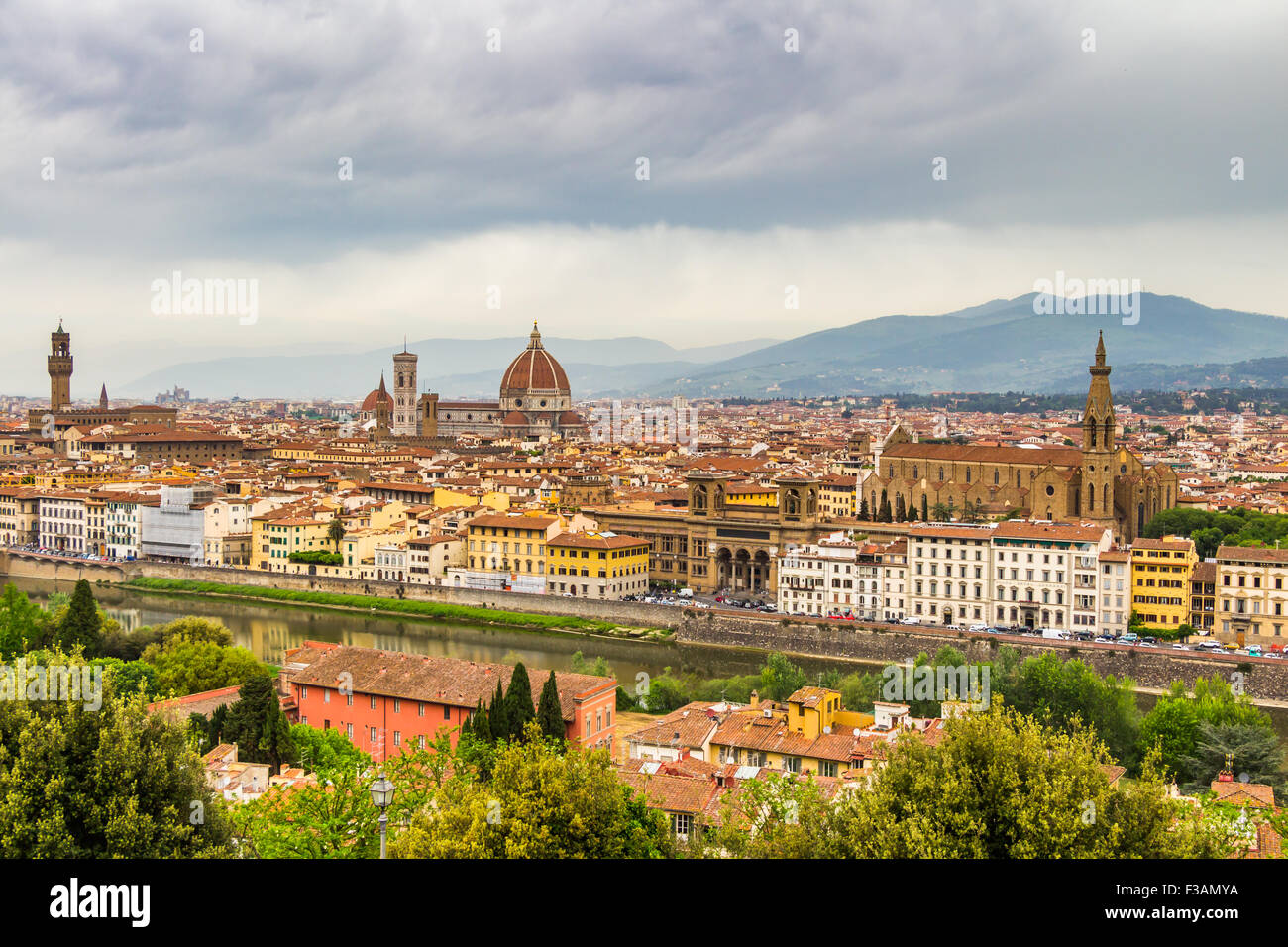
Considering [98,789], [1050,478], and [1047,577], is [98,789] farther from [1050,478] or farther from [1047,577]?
[1050,478]

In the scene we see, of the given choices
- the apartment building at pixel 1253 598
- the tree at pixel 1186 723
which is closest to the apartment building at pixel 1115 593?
the apartment building at pixel 1253 598

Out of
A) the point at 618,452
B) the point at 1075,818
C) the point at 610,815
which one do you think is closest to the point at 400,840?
the point at 610,815

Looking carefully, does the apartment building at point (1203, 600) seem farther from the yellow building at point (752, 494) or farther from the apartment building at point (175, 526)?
the apartment building at point (175, 526)

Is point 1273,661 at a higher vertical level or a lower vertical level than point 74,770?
lower

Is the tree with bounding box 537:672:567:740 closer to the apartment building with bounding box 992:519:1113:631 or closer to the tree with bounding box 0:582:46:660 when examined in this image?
the tree with bounding box 0:582:46:660

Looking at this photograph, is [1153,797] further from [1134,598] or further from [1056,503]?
[1056,503]
